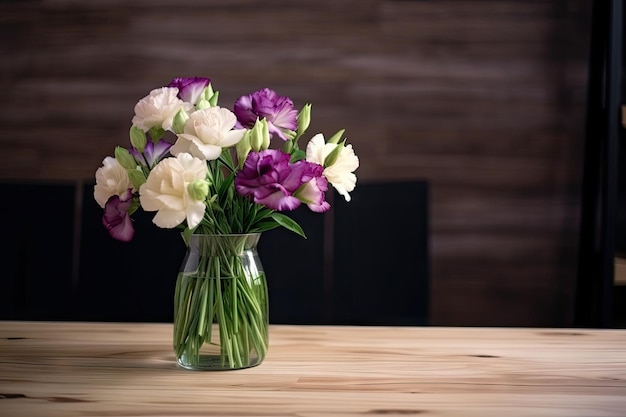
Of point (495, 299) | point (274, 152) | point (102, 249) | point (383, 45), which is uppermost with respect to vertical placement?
point (383, 45)

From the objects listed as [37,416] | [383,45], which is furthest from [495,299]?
[37,416]

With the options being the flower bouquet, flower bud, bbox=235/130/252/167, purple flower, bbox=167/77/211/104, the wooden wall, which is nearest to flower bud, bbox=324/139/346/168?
the flower bouquet

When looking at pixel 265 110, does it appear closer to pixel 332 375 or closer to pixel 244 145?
pixel 244 145

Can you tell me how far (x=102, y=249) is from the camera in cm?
197

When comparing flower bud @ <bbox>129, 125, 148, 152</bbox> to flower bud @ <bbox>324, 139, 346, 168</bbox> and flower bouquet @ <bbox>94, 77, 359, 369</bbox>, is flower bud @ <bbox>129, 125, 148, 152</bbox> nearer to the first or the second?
flower bouquet @ <bbox>94, 77, 359, 369</bbox>

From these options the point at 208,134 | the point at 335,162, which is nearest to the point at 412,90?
the point at 335,162

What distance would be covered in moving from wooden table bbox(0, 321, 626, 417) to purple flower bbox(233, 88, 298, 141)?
36cm

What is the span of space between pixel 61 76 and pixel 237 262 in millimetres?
1639

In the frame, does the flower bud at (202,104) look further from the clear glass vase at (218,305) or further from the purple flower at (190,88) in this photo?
the clear glass vase at (218,305)

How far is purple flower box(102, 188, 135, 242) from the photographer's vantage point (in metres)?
1.07

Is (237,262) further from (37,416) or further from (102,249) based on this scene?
(102,249)

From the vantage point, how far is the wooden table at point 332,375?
0.94 meters

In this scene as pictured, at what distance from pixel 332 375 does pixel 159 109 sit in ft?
1.50

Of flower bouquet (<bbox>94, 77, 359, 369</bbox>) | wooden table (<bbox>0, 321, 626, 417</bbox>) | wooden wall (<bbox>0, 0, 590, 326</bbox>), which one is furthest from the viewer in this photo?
wooden wall (<bbox>0, 0, 590, 326</bbox>)
